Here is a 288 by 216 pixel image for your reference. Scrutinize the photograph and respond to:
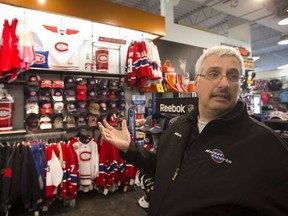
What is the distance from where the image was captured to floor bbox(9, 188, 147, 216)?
2.84m

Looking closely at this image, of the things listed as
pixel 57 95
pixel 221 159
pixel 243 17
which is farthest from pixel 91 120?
pixel 243 17

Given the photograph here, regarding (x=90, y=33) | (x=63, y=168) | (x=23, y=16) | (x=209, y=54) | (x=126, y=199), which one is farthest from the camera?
(x=90, y=33)

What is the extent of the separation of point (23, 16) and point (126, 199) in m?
3.05

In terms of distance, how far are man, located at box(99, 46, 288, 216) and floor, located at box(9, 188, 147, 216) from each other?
2004 millimetres

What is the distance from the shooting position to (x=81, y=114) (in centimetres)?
336

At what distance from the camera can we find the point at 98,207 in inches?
118

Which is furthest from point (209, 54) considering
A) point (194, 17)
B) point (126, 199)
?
point (194, 17)

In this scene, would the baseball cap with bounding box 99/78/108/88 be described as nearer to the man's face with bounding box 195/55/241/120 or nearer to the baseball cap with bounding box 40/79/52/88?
the baseball cap with bounding box 40/79/52/88

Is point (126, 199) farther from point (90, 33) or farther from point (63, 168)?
point (90, 33)

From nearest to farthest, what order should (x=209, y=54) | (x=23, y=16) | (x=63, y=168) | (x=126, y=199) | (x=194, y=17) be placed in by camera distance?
(x=209, y=54), (x=63, y=168), (x=23, y=16), (x=126, y=199), (x=194, y=17)

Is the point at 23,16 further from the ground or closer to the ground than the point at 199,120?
further from the ground

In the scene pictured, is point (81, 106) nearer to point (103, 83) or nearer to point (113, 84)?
point (103, 83)

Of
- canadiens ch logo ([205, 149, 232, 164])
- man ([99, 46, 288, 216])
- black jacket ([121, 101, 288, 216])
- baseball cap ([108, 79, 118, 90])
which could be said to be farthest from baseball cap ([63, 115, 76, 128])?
canadiens ch logo ([205, 149, 232, 164])

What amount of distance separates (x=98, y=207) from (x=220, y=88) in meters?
2.62
